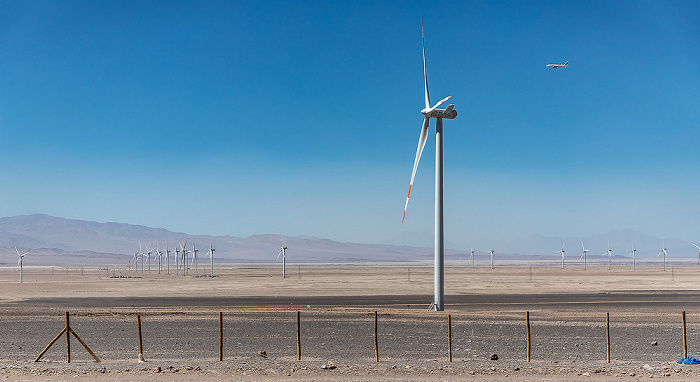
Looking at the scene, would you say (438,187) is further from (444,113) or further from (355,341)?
(355,341)

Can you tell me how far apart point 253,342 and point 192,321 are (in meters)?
10.4

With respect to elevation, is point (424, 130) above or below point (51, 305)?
above

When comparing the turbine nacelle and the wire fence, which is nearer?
the wire fence

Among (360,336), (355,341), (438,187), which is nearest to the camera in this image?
(355,341)

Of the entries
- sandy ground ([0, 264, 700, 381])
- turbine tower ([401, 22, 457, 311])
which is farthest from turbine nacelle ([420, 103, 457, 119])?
sandy ground ([0, 264, 700, 381])

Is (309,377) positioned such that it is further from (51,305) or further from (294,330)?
(51,305)

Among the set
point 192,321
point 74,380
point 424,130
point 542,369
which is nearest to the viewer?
point 74,380

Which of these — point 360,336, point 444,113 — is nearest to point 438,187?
point 444,113

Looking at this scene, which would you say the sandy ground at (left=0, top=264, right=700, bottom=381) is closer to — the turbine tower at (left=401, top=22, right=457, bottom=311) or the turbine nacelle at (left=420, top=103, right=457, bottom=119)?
the turbine tower at (left=401, top=22, right=457, bottom=311)

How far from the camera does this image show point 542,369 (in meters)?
23.5

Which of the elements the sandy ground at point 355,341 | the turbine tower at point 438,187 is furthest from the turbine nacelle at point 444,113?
the sandy ground at point 355,341

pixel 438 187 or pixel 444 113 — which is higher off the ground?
pixel 444 113

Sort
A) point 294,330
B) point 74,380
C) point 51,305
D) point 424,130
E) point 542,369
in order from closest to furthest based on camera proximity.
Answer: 1. point 74,380
2. point 542,369
3. point 294,330
4. point 424,130
5. point 51,305

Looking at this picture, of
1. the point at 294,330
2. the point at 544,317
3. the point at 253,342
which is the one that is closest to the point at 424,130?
the point at 544,317
